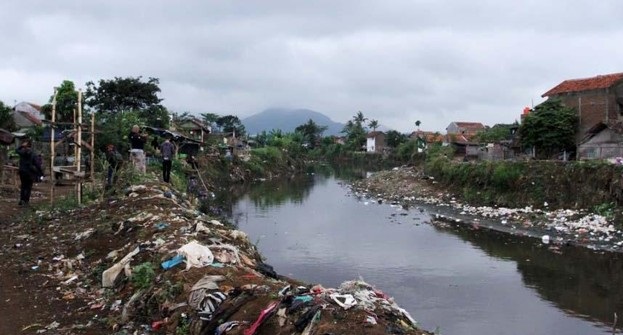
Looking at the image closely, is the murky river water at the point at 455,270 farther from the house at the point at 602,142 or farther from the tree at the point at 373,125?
the tree at the point at 373,125

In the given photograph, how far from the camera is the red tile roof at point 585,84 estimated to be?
99.7 feet

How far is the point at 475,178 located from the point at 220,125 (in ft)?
185

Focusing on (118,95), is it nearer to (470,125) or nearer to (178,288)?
(178,288)

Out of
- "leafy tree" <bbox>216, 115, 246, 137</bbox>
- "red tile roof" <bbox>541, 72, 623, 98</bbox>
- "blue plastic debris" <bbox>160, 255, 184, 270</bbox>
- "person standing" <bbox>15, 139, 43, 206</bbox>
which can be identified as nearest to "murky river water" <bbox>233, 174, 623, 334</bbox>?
"blue plastic debris" <bbox>160, 255, 184, 270</bbox>

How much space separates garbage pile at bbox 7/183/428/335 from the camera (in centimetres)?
444

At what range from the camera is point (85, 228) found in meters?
9.27

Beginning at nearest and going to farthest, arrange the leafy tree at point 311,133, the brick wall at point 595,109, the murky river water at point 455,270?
1. the murky river water at point 455,270
2. the brick wall at point 595,109
3. the leafy tree at point 311,133

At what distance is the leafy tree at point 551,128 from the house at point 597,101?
2.21 feet

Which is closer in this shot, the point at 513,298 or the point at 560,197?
the point at 513,298

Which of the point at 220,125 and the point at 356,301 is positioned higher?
the point at 220,125

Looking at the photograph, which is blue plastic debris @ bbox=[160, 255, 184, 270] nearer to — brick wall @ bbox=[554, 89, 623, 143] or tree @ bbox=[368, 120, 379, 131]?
brick wall @ bbox=[554, 89, 623, 143]

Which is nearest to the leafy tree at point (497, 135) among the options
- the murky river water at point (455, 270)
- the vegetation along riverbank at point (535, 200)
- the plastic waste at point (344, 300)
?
the vegetation along riverbank at point (535, 200)

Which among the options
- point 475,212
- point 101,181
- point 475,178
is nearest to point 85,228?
point 101,181

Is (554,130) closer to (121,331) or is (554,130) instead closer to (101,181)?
(101,181)
